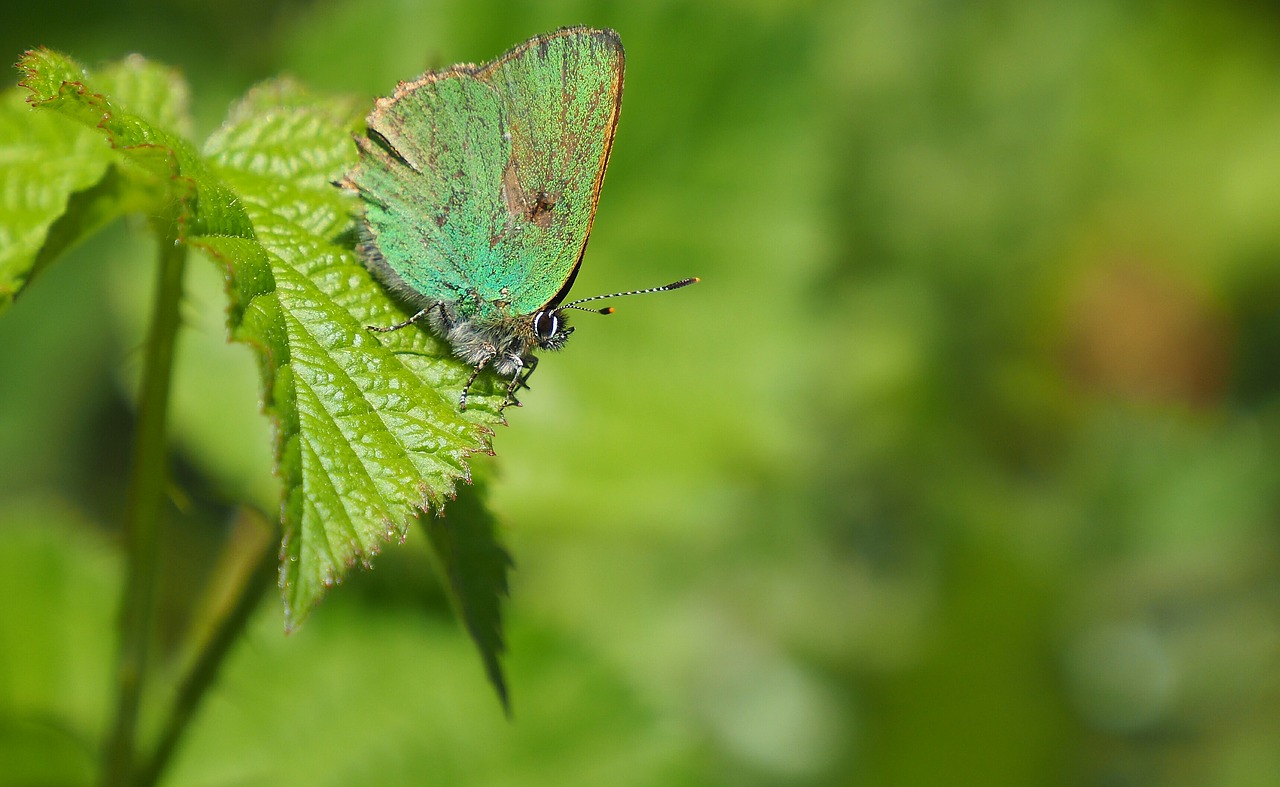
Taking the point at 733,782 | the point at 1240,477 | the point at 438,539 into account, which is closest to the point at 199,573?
the point at 733,782

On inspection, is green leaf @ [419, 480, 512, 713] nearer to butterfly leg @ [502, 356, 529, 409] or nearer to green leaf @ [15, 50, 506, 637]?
green leaf @ [15, 50, 506, 637]

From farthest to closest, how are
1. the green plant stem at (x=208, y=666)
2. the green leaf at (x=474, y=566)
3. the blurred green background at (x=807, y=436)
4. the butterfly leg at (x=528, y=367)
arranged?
the blurred green background at (x=807, y=436) < the butterfly leg at (x=528, y=367) < the green plant stem at (x=208, y=666) < the green leaf at (x=474, y=566)

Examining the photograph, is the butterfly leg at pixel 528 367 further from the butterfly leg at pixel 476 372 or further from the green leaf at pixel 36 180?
the green leaf at pixel 36 180

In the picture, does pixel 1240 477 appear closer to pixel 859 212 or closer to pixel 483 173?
pixel 859 212

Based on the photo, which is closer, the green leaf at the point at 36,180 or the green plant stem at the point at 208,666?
the green leaf at the point at 36,180

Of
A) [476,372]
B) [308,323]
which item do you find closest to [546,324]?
[476,372]

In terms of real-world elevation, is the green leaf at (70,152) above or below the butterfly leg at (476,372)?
above

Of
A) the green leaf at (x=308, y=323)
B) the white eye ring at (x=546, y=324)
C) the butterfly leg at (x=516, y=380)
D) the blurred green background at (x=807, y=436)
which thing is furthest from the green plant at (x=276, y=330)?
the blurred green background at (x=807, y=436)

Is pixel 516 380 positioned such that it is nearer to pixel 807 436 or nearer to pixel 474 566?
pixel 474 566

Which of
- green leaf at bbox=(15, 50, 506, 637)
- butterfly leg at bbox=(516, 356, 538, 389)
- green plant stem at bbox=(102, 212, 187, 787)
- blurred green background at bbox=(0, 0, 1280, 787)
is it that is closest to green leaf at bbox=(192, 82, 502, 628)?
green leaf at bbox=(15, 50, 506, 637)
